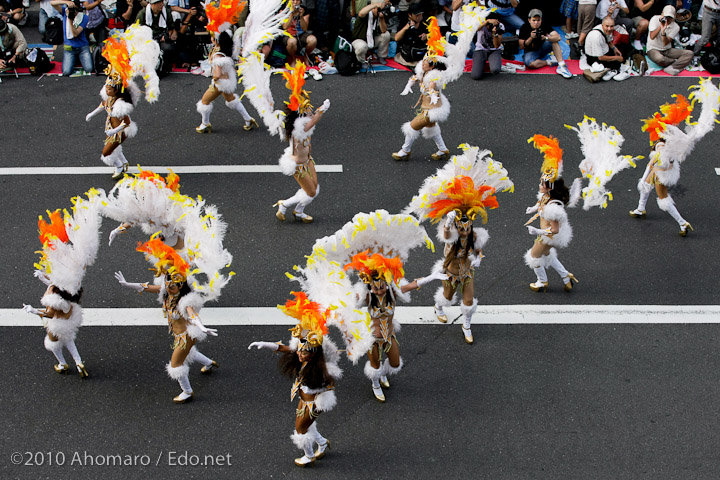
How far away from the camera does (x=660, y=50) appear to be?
41.0 feet

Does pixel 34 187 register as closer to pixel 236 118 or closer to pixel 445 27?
pixel 236 118

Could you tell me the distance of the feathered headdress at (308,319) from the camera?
5652 mm

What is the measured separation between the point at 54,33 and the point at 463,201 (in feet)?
29.6

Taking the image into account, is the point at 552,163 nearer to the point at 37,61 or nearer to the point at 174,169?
the point at 174,169

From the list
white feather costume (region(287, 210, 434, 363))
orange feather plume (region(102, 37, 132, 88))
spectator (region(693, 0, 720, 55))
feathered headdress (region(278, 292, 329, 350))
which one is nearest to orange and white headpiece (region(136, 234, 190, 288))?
white feather costume (region(287, 210, 434, 363))

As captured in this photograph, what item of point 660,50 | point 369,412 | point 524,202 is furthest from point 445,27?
point 369,412

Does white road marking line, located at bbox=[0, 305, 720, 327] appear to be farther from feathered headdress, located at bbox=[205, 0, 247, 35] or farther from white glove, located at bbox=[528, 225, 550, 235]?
feathered headdress, located at bbox=[205, 0, 247, 35]

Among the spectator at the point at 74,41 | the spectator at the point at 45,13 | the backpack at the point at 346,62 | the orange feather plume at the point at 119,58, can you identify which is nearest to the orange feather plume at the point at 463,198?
the orange feather plume at the point at 119,58

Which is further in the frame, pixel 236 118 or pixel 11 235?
pixel 236 118

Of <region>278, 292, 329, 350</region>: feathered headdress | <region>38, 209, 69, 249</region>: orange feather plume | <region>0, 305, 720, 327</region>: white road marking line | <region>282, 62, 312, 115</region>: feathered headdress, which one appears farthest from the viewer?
<region>282, 62, 312, 115</region>: feathered headdress

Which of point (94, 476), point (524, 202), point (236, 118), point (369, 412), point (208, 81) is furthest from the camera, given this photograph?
point (208, 81)

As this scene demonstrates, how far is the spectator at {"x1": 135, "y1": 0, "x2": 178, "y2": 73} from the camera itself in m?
12.3

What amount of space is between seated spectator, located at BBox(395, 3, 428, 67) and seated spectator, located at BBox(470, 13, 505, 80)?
875mm

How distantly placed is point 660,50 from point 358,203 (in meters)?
6.50
